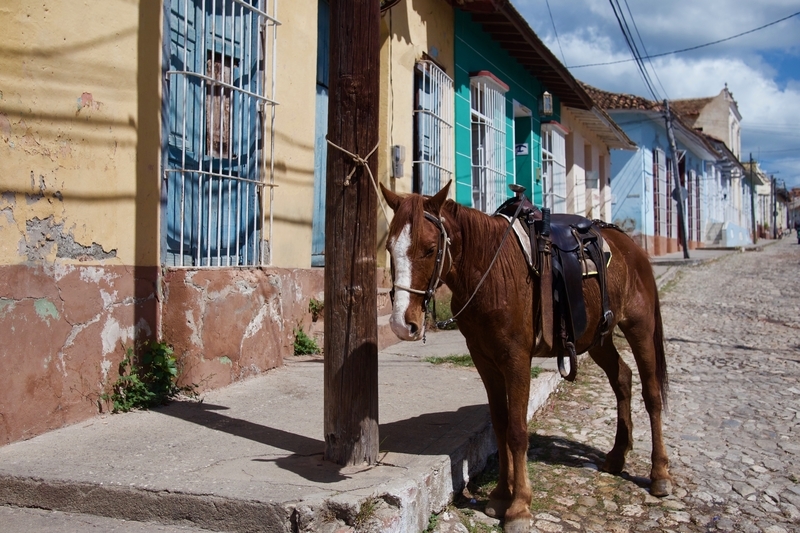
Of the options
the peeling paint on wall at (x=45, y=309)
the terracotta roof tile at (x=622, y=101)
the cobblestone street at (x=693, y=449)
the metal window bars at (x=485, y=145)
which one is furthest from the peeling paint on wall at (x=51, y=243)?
the terracotta roof tile at (x=622, y=101)

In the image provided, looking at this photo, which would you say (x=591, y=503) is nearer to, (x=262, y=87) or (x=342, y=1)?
(x=342, y=1)

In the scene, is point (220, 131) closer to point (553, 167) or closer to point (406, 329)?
point (406, 329)

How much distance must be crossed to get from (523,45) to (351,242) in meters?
9.34

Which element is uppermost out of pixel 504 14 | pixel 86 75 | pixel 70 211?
pixel 504 14

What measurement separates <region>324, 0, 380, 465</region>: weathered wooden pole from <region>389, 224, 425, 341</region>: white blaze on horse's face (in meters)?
0.61

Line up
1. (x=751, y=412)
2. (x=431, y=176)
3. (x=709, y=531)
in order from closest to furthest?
(x=709, y=531) < (x=751, y=412) < (x=431, y=176)

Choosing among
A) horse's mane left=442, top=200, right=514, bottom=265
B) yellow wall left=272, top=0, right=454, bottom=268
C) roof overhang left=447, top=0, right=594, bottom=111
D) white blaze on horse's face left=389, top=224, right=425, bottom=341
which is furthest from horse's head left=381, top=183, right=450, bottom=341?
roof overhang left=447, top=0, right=594, bottom=111

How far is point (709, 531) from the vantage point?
3.31 meters

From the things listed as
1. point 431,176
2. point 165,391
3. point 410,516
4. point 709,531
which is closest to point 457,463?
point 410,516

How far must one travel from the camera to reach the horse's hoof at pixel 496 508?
3412 millimetres

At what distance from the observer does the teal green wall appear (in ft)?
32.9

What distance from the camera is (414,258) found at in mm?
2891

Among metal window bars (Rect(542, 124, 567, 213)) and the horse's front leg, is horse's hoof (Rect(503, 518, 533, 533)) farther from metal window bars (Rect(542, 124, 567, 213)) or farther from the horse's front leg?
metal window bars (Rect(542, 124, 567, 213))

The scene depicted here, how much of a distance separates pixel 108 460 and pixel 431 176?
629cm
